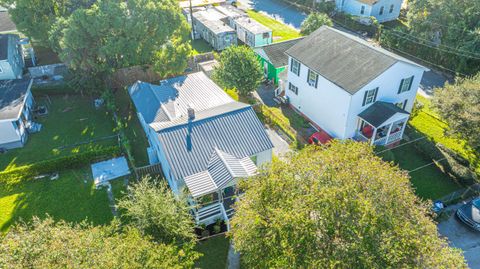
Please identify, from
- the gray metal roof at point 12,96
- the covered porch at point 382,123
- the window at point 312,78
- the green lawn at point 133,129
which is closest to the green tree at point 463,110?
the covered porch at point 382,123

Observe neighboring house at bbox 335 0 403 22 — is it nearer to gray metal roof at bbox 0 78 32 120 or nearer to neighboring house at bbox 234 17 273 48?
neighboring house at bbox 234 17 273 48

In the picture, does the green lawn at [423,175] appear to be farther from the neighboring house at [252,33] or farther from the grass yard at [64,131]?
the grass yard at [64,131]

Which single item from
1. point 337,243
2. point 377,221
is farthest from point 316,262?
point 377,221

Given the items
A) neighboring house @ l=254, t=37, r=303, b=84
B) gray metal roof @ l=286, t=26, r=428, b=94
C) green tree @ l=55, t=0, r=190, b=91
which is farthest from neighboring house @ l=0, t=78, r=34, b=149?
gray metal roof @ l=286, t=26, r=428, b=94

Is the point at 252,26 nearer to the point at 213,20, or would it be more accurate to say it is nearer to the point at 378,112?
the point at 213,20

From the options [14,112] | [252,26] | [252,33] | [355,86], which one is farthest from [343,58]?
[14,112]

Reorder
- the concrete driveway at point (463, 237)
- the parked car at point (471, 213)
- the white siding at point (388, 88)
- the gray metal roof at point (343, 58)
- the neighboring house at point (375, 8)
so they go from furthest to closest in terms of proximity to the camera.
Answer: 1. the neighboring house at point (375, 8)
2. the white siding at point (388, 88)
3. the gray metal roof at point (343, 58)
4. the parked car at point (471, 213)
5. the concrete driveway at point (463, 237)
